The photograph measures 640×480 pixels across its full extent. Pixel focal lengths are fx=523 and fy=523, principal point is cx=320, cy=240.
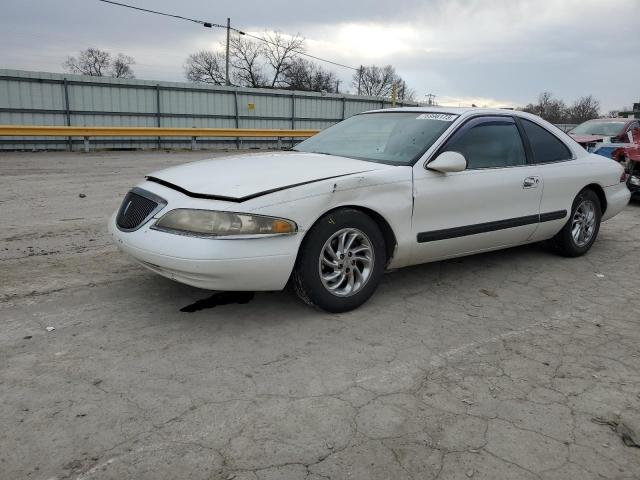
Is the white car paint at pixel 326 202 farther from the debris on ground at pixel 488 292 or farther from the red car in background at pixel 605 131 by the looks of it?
the red car in background at pixel 605 131

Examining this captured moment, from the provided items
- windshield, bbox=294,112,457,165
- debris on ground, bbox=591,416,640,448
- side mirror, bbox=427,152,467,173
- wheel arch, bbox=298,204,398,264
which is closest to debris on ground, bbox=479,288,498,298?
wheel arch, bbox=298,204,398,264

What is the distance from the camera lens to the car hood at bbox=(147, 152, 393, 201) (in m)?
3.33

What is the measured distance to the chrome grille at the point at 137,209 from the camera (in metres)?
3.46

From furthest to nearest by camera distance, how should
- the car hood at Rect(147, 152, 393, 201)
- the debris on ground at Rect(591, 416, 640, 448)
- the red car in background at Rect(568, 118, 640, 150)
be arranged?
the red car in background at Rect(568, 118, 640, 150)
the car hood at Rect(147, 152, 393, 201)
the debris on ground at Rect(591, 416, 640, 448)

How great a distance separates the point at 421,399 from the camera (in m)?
2.65

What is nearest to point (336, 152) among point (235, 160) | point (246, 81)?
point (235, 160)

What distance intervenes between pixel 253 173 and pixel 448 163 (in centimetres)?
145

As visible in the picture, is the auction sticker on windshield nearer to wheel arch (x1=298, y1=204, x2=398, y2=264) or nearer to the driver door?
the driver door

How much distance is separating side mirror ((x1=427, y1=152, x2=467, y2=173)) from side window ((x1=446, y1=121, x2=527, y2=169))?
0.75 ft

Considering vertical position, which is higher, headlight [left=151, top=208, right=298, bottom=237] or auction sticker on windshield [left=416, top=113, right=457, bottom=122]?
auction sticker on windshield [left=416, top=113, right=457, bottom=122]

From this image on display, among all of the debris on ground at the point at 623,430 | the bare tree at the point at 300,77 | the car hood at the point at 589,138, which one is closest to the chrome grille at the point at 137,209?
the debris on ground at the point at 623,430

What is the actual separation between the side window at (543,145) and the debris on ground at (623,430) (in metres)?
2.86

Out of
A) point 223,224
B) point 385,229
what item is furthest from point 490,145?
point 223,224

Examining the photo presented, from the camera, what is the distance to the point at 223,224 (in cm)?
316
